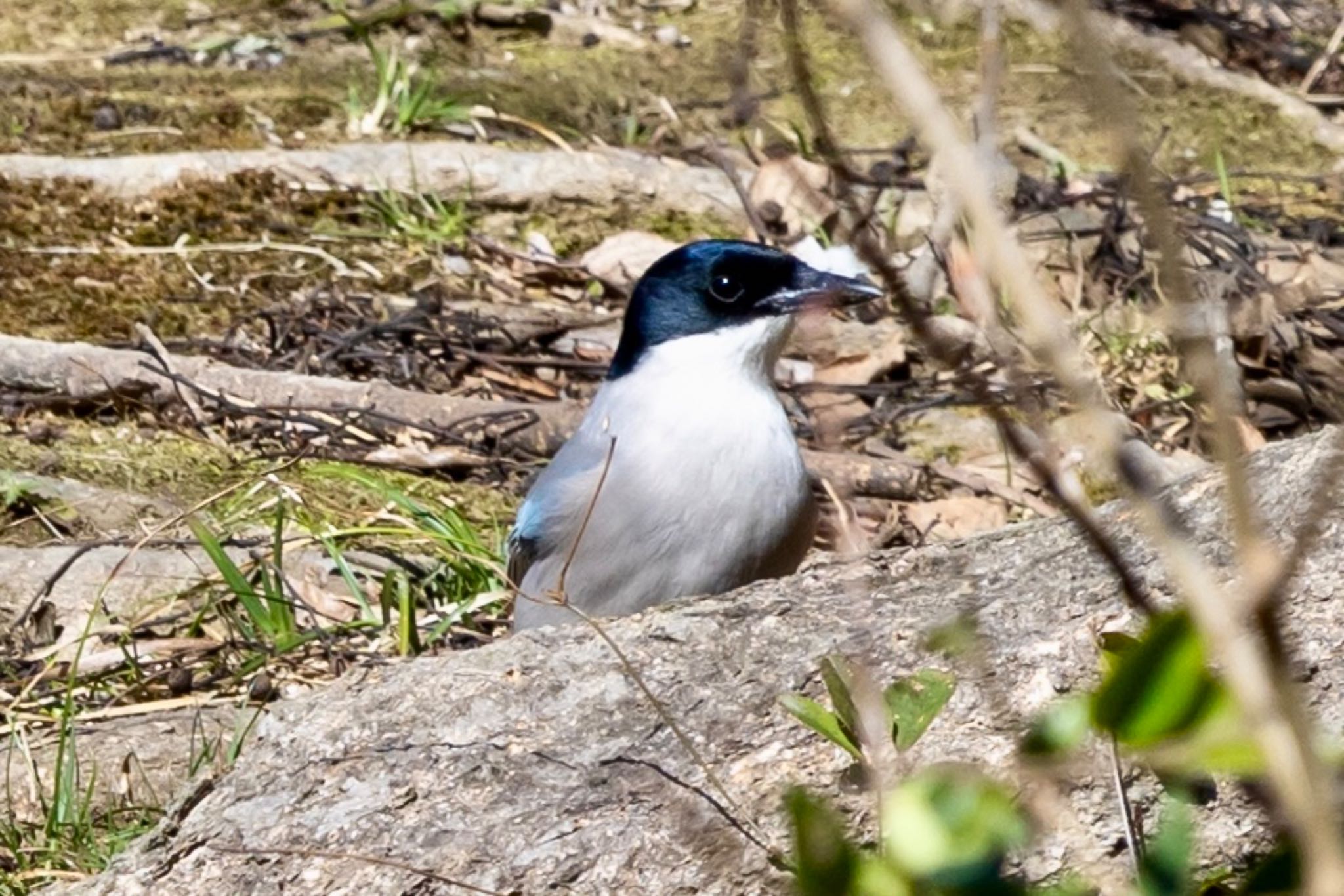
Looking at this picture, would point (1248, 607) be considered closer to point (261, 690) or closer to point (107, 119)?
point (261, 690)

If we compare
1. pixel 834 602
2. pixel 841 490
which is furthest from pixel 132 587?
pixel 834 602

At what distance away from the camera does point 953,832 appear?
3.35ft

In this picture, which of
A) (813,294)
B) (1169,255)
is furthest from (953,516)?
(1169,255)

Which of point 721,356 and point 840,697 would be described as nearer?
point 840,697

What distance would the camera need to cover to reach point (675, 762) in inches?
99.5

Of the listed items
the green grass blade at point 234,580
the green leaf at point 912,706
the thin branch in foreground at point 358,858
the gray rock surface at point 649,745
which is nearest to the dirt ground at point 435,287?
the green grass blade at point 234,580

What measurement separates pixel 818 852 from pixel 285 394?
4.52 metres

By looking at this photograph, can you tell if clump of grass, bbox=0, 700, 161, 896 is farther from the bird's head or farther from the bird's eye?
the bird's eye

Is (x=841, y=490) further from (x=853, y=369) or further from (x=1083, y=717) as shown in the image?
(x=1083, y=717)

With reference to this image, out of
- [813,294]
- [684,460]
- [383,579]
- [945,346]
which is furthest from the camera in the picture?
[383,579]

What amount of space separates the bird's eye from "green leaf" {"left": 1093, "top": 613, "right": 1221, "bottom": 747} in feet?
11.2

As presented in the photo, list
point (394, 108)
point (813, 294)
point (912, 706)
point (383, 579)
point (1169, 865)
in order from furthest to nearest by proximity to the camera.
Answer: point (394, 108)
point (383, 579)
point (813, 294)
point (912, 706)
point (1169, 865)

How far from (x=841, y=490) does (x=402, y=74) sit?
3.08 metres

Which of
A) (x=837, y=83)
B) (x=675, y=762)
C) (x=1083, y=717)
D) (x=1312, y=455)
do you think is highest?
(x=1083, y=717)
